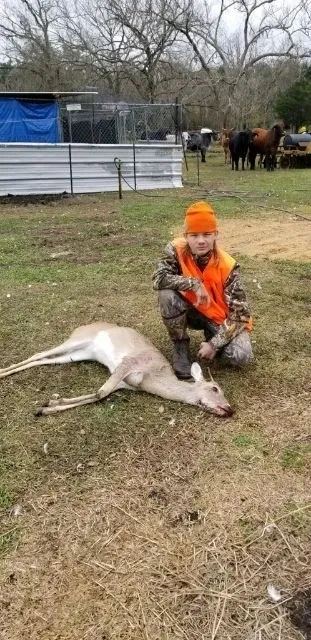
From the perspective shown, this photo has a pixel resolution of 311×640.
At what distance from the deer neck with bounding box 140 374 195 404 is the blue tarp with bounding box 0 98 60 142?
1314 cm

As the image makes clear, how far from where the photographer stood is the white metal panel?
595 inches

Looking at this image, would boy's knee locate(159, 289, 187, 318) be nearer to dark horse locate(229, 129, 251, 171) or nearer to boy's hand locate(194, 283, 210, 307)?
boy's hand locate(194, 283, 210, 307)

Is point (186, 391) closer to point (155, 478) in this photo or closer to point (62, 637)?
point (155, 478)

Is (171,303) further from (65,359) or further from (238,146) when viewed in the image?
(238,146)

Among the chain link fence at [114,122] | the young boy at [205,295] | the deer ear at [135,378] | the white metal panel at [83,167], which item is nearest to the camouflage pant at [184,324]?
the young boy at [205,295]

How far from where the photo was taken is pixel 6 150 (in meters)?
14.9

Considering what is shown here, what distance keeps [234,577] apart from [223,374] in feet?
6.51

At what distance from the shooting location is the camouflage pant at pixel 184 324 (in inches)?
164

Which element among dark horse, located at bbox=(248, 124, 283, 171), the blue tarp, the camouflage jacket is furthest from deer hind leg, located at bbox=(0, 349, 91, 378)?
dark horse, located at bbox=(248, 124, 283, 171)

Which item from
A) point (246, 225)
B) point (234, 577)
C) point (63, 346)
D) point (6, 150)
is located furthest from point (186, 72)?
point (234, 577)

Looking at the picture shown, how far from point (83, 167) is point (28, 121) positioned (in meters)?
1.87

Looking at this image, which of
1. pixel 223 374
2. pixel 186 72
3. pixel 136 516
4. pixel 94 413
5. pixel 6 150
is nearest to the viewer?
pixel 136 516

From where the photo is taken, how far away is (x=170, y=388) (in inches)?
154

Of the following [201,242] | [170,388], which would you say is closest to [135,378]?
[170,388]
